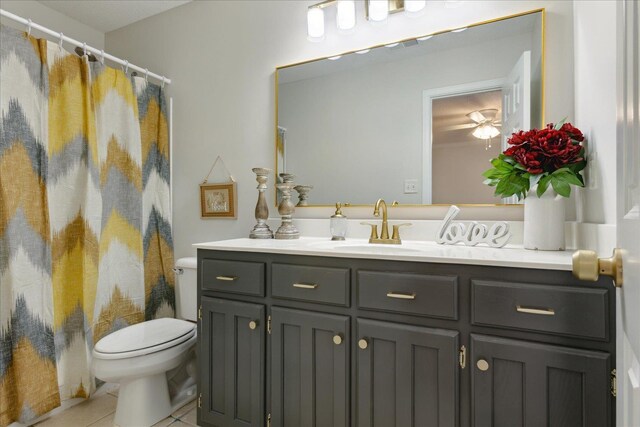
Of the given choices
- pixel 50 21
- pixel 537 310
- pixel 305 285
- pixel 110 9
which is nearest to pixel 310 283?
pixel 305 285

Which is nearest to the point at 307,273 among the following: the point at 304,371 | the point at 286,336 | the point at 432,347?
the point at 286,336

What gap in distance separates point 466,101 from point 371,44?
60 cm

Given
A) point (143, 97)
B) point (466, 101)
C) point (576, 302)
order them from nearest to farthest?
point (576, 302) → point (466, 101) → point (143, 97)

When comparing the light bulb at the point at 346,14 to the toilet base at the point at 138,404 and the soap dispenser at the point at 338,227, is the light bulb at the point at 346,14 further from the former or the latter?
the toilet base at the point at 138,404

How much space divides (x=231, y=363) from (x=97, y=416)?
946mm

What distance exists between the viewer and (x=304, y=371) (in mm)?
1449

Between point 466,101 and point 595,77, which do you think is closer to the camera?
point 595,77

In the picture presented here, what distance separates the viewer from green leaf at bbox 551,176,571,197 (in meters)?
1.26

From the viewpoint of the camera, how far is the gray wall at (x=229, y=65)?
1.97 metres

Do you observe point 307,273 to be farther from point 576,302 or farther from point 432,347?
point 576,302

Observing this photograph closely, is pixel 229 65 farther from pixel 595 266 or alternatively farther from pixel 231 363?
pixel 595 266

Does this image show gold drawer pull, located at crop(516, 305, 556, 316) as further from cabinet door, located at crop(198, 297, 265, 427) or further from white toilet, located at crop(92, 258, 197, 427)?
white toilet, located at crop(92, 258, 197, 427)

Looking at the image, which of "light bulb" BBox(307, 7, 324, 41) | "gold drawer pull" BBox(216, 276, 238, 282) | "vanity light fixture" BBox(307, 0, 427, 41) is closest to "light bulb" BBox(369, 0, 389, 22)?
"vanity light fixture" BBox(307, 0, 427, 41)

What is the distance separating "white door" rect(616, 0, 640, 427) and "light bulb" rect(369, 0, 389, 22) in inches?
59.9
